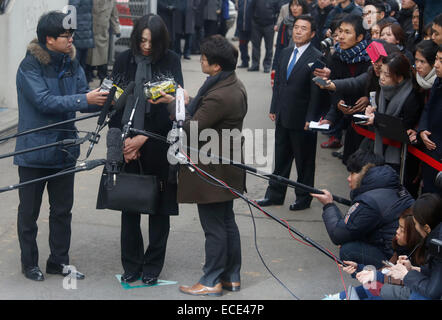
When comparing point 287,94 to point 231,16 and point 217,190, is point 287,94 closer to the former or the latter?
point 217,190

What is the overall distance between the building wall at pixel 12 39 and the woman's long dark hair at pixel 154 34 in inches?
203

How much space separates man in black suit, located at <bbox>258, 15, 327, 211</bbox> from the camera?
7.03 meters

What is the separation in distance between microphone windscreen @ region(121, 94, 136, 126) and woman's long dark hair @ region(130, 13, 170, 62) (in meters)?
0.35

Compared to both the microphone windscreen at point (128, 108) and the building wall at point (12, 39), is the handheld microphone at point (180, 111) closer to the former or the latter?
the microphone windscreen at point (128, 108)

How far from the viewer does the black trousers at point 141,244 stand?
17.7 ft

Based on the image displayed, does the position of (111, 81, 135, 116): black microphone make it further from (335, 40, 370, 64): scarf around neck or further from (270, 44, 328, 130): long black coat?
(335, 40, 370, 64): scarf around neck

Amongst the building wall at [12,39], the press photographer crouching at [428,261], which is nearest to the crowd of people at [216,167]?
the press photographer crouching at [428,261]

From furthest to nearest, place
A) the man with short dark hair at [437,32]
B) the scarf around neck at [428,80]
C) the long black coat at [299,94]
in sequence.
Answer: the long black coat at [299,94] → the man with short dark hair at [437,32] → the scarf around neck at [428,80]

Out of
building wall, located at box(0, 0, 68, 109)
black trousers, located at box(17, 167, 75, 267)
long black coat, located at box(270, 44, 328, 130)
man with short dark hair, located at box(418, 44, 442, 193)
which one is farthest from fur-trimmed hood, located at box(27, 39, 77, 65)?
building wall, located at box(0, 0, 68, 109)

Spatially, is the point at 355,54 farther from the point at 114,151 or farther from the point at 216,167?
the point at 114,151

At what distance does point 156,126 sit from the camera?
5.29m

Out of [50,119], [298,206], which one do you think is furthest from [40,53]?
[298,206]

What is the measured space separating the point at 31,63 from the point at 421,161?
325cm
